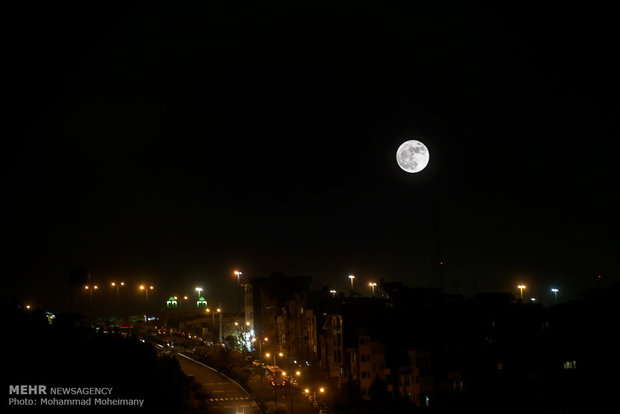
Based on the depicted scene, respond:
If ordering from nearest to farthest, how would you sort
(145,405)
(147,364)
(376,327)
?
(145,405) < (147,364) < (376,327)

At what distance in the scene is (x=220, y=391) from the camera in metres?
50.8

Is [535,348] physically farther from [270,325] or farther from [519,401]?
[270,325]

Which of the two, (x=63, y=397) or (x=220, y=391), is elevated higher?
(x=63, y=397)

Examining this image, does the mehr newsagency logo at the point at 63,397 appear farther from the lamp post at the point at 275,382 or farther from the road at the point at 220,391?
the lamp post at the point at 275,382

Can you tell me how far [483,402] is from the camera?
43312 millimetres

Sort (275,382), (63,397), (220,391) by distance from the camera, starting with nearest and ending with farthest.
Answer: (63,397) < (275,382) < (220,391)

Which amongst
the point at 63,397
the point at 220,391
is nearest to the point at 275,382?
the point at 220,391

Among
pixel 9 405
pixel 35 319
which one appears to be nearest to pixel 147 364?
pixel 35 319

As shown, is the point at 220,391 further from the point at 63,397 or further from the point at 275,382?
the point at 63,397

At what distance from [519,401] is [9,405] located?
91.0ft

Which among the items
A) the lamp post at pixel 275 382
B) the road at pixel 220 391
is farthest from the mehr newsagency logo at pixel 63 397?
the lamp post at pixel 275 382

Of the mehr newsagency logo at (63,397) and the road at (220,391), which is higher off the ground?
the mehr newsagency logo at (63,397)

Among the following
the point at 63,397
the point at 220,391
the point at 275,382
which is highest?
the point at 63,397

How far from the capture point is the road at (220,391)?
45.8 metres
